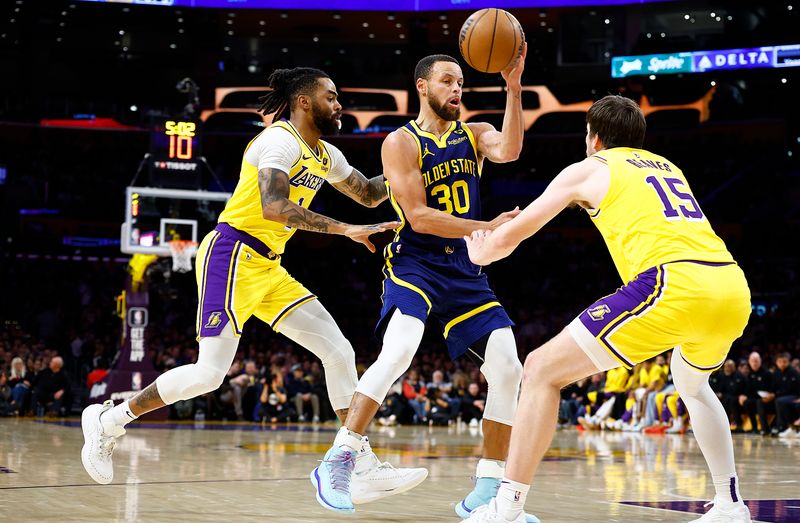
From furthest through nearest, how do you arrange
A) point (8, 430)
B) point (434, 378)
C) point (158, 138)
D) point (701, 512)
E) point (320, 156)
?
point (434, 378)
point (158, 138)
point (8, 430)
point (320, 156)
point (701, 512)

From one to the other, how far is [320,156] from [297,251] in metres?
22.5

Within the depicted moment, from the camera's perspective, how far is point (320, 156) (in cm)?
592

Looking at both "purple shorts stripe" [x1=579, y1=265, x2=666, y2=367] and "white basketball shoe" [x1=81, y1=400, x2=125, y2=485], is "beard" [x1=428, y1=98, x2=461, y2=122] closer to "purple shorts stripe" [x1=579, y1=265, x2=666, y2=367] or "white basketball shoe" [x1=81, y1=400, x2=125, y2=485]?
"purple shorts stripe" [x1=579, y1=265, x2=666, y2=367]

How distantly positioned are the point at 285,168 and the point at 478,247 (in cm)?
168

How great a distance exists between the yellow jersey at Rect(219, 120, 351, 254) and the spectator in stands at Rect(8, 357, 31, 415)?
40.6 feet

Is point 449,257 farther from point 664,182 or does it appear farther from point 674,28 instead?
point 674,28

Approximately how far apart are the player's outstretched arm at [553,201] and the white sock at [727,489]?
54.7 inches

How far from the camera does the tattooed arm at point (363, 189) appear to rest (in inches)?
242

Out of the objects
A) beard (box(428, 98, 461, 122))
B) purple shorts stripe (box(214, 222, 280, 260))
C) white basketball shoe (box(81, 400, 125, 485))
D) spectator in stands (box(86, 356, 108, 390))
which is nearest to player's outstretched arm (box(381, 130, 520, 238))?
beard (box(428, 98, 461, 122))

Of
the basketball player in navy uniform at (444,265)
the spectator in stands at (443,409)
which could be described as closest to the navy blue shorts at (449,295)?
the basketball player in navy uniform at (444,265)

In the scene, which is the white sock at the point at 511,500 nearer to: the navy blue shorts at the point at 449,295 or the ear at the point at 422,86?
the navy blue shorts at the point at 449,295

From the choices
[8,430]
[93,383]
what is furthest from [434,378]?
[8,430]

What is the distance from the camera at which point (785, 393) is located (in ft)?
48.8

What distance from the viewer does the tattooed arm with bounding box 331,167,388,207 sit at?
6.15m
